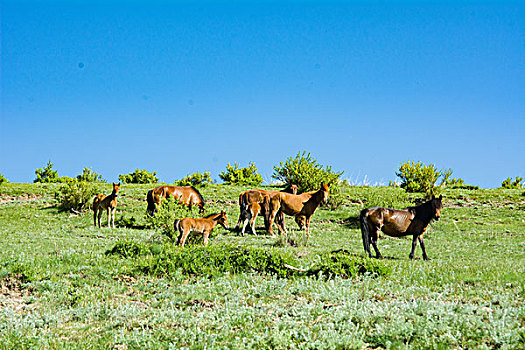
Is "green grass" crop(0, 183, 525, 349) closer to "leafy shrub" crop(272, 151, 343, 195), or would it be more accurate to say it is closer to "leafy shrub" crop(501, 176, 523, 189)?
"leafy shrub" crop(272, 151, 343, 195)

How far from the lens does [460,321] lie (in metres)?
7.20

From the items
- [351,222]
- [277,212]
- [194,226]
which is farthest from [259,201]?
[194,226]

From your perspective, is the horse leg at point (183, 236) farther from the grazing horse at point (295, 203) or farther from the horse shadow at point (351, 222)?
the horse shadow at point (351, 222)

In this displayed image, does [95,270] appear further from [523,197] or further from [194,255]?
[523,197]

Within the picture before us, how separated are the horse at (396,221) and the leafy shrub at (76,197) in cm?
1845

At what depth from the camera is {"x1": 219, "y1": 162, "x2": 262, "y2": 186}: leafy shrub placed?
42.5 m

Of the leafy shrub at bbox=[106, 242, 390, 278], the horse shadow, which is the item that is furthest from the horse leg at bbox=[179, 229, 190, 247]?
the horse shadow

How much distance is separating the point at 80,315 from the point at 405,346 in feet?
18.4

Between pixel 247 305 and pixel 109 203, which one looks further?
pixel 109 203

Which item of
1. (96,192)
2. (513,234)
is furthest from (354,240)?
(96,192)

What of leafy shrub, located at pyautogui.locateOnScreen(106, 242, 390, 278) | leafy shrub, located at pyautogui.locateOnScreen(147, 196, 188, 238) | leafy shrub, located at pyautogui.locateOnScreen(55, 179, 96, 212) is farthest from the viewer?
leafy shrub, located at pyautogui.locateOnScreen(55, 179, 96, 212)

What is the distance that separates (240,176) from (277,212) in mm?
21448

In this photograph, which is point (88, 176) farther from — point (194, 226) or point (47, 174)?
point (194, 226)

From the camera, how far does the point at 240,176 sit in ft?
143
